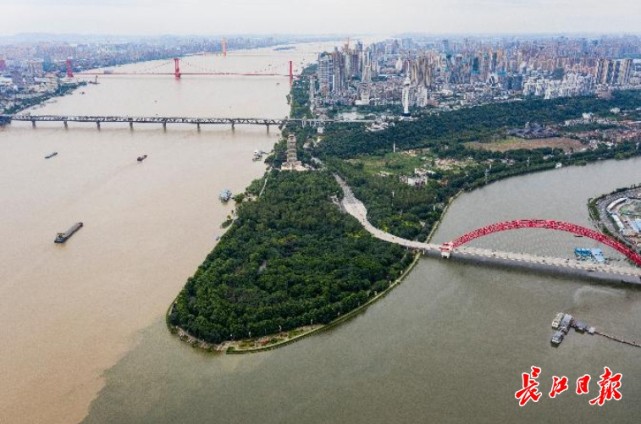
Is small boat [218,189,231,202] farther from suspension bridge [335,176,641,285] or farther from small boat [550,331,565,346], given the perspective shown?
small boat [550,331,565,346]

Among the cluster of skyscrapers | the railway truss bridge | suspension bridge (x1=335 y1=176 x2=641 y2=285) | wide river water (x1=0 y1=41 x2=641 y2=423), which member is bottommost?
wide river water (x1=0 y1=41 x2=641 y2=423)

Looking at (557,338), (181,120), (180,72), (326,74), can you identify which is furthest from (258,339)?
(180,72)

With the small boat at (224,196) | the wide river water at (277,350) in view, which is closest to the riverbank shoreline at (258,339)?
the wide river water at (277,350)

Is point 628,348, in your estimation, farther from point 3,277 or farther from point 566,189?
point 3,277

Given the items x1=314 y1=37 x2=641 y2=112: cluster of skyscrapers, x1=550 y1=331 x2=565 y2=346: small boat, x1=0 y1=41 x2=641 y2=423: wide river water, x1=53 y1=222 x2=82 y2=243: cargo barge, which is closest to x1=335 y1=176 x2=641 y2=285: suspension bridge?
x1=0 y1=41 x2=641 y2=423: wide river water

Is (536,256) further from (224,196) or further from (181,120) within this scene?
(181,120)

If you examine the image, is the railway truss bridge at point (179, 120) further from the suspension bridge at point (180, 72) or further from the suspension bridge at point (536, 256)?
the suspension bridge at point (180, 72)
